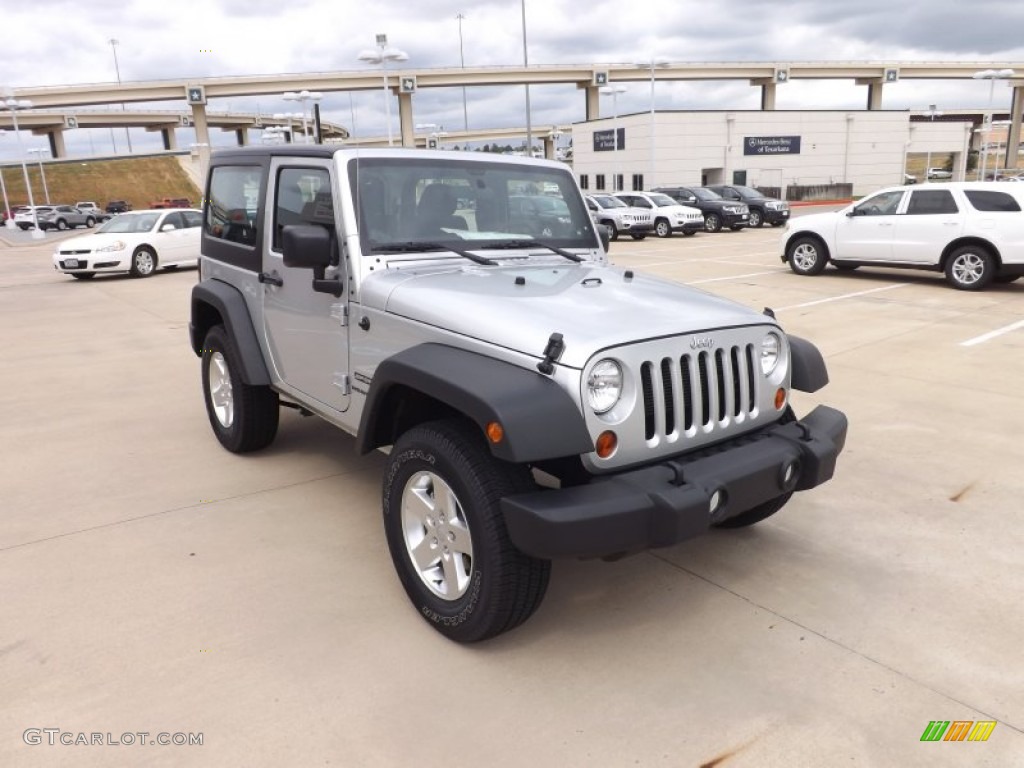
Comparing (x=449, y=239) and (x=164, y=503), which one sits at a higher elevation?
(x=449, y=239)

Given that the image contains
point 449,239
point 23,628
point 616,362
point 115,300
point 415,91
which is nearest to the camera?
point 616,362

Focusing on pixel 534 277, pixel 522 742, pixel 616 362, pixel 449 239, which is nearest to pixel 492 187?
pixel 449 239

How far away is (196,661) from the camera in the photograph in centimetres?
299

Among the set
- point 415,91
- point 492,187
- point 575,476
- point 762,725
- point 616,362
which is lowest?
point 762,725

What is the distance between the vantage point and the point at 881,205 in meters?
13.2

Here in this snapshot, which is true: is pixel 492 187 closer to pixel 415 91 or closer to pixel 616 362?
pixel 616 362

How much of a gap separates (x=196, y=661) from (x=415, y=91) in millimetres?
69573

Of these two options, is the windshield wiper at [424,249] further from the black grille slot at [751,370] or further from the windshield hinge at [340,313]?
the black grille slot at [751,370]

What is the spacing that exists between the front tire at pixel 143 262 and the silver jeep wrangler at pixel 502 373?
46.1 feet

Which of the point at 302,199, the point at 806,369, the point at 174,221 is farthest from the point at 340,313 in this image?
the point at 174,221

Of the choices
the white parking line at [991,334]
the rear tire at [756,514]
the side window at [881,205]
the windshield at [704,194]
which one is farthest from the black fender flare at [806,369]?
the windshield at [704,194]

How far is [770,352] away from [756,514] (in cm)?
93

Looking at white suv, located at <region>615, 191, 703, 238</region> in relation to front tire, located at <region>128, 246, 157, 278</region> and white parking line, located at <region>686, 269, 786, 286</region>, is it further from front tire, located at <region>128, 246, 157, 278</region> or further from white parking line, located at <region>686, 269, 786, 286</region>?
front tire, located at <region>128, 246, 157, 278</region>

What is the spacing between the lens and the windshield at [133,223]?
56.9 ft
